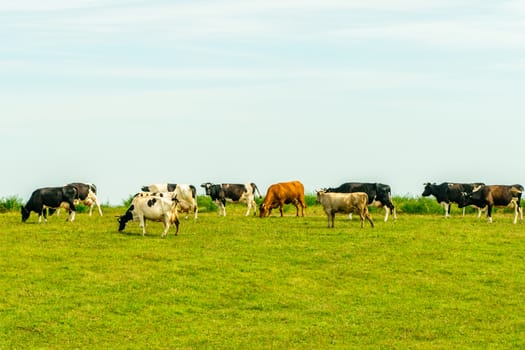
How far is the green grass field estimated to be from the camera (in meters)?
23.6

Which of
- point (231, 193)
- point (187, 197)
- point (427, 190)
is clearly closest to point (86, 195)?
point (187, 197)

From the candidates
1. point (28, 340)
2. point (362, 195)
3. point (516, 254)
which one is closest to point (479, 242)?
point (516, 254)

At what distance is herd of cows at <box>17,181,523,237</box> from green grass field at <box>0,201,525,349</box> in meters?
0.90

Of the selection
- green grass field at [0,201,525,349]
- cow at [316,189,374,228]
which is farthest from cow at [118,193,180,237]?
cow at [316,189,374,228]

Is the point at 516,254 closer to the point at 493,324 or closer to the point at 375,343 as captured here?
the point at 493,324

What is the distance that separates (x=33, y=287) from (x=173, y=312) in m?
4.41

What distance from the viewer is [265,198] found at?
1672 inches

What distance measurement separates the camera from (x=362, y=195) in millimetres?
37062

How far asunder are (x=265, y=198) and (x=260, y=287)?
589 inches

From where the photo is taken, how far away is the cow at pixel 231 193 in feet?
142

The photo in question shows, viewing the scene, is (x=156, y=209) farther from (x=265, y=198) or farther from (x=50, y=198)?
(x=265, y=198)

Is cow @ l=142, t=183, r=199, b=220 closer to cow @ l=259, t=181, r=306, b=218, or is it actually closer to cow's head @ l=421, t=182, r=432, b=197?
cow @ l=259, t=181, r=306, b=218

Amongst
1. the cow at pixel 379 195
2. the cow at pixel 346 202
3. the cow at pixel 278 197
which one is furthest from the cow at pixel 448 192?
the cow at pixel 346 202

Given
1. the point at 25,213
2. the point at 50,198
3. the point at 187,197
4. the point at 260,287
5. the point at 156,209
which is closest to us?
the point at 260,287
